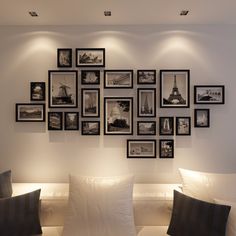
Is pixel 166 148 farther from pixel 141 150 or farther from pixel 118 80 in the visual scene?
pixel 118 80

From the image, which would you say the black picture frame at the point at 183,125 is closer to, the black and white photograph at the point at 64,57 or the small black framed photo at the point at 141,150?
the small black framed photo at the point at 141,150

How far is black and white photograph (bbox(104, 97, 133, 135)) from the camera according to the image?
267 centimetres

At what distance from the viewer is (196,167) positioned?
2.69 meters

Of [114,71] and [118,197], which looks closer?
[118,197]

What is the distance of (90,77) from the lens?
8.79 feet

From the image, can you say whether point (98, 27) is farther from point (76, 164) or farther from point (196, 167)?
point (196, 167)

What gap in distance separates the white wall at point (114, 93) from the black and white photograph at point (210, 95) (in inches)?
2.8

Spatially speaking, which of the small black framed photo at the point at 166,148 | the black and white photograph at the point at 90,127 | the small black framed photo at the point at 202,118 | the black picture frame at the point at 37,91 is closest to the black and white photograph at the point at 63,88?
the black picture frame at the point at 37,91

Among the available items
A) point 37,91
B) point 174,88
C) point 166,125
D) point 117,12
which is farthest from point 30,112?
point 174,88

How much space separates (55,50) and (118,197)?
5.65ft

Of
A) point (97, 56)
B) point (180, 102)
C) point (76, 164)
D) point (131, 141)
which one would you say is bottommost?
point (76, 164)

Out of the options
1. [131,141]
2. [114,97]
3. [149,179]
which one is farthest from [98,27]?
[149,179]

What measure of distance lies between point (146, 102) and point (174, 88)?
1.13 feet

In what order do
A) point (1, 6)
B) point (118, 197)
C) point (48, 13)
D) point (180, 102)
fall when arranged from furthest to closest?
point (180, 102) → point (48, 13) → point (1, 6) → point (118, 197)
